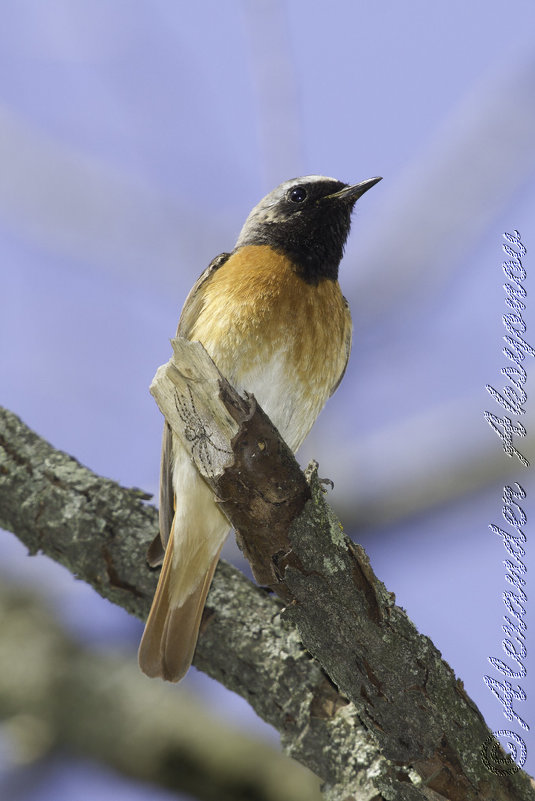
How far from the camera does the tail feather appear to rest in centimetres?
416

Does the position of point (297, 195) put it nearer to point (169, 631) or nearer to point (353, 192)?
point (353, 192)

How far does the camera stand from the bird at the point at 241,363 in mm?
4234

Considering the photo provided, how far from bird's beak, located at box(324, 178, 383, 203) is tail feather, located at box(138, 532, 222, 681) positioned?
96.4 inches

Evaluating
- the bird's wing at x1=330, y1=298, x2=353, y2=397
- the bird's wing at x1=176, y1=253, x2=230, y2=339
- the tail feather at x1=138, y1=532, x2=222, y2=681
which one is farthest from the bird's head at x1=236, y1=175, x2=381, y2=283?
the tail feather at x1=138, y1=532, x2=222, y2=681

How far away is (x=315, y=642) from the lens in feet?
10.5

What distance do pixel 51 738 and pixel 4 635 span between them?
846mm

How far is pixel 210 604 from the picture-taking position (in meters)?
4.33

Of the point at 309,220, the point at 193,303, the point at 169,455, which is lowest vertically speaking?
the point at 169,455

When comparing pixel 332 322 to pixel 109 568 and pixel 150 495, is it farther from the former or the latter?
pixel 109 568

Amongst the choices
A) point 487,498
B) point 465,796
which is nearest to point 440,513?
point 487,498

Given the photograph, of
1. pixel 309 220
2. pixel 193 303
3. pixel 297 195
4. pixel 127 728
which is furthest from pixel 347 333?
pixel 127 728

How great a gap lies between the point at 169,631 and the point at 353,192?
2.86m

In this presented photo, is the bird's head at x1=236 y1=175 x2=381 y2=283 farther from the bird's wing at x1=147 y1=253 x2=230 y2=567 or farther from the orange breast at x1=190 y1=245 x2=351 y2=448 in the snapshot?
the bird's wing at x1=147 y1=253 x2=230 y2=567

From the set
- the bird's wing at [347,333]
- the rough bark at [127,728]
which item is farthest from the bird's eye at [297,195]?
the rough bark at [127,728]
